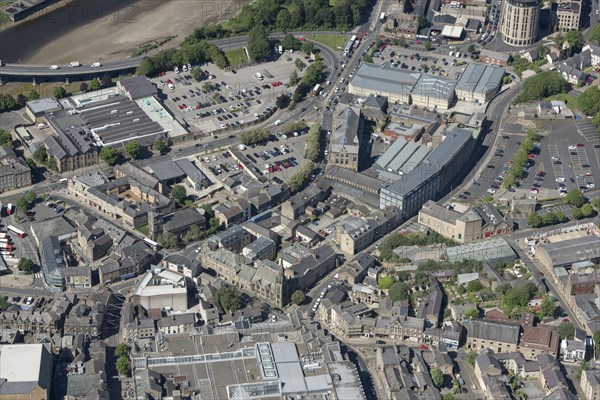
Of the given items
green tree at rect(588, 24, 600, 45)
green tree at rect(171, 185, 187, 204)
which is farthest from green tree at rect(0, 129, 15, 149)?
green tree at rect(588, 24, 600, 45)

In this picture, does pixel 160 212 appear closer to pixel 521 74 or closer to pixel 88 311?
pixel 88 311

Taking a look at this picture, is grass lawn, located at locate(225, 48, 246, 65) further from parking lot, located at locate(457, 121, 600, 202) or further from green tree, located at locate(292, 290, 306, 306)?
green tree, located at locate(292, 290, 306, 306)

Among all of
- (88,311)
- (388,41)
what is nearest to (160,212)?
(88,311)

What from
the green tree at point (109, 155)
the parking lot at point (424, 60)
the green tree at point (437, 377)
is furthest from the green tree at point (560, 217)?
the green tree at point (109, 155)

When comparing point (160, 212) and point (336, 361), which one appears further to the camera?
point (160, 212)

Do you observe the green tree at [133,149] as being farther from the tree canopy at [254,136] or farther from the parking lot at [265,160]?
the tree canopy at [254,136]

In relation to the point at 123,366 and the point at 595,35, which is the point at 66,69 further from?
the point at 595,35

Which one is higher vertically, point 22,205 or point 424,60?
point 22,205

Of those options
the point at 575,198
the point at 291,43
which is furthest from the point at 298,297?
the point at 291,43
